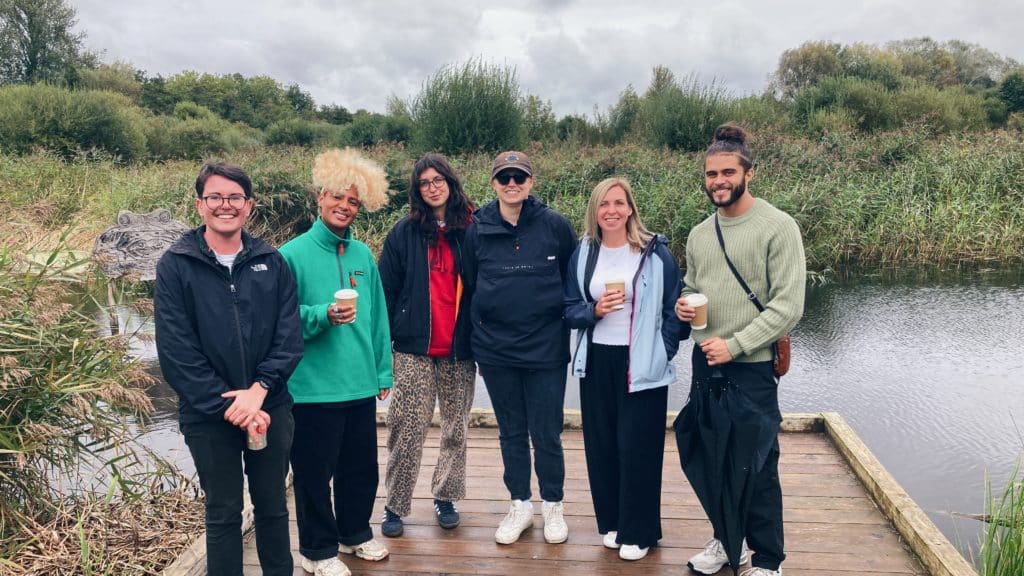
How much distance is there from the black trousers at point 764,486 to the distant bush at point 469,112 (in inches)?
580

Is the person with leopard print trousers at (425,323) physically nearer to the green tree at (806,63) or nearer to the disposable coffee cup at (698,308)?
the disposable coffee cup at (698,308)

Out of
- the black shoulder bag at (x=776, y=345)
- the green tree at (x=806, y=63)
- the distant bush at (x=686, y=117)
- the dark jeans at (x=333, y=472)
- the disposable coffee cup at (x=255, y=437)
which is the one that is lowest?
the dark jeans at (x=333, y=472)

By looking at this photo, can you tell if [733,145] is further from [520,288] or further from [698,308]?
[520,288]

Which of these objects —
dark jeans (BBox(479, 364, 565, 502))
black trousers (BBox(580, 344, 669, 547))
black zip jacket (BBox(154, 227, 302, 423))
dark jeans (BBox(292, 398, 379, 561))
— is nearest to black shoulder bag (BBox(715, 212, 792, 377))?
black trousers (BBox(580, 344, 669, 547))

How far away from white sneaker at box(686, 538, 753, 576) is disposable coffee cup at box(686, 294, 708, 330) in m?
0.90

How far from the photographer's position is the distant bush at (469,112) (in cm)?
1728

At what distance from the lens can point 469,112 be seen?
56.9 feet

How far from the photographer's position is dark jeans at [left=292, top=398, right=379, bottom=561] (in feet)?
9.23

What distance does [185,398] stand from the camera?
7.77 ft

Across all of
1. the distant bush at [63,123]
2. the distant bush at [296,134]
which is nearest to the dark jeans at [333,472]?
the distant bush at [63,123]

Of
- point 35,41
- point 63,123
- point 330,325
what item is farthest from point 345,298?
point 35,41

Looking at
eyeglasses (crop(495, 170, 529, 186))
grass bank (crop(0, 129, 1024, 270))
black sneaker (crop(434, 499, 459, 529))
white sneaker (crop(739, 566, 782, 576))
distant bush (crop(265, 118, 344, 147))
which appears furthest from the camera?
distant bush (crop(265, 118, 344, 147))

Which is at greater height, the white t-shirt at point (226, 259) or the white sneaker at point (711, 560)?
the white t-shirt at point (226, 259)

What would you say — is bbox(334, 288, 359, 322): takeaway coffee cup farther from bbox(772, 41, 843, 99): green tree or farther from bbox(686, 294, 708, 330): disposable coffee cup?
bbox(772, 41, 843, 99): green tree
